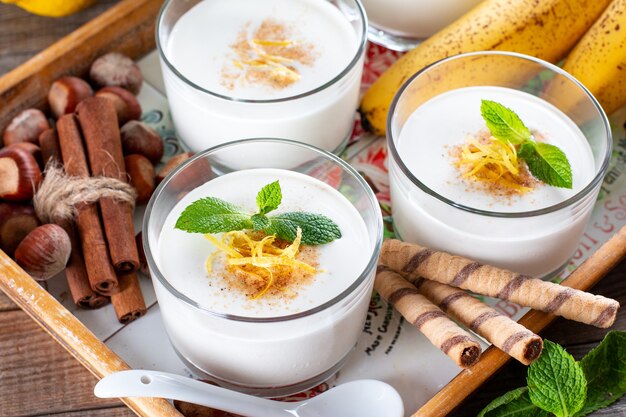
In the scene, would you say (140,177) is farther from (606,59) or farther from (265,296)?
(606,59)

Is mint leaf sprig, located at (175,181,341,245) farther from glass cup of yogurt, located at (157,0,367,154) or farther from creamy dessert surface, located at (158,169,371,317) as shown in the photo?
glass cup of yogurt, located at (157,0,367,154)

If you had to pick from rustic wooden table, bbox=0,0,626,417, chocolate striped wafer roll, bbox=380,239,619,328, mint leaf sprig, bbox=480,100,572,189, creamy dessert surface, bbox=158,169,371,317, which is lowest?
rustic wooden table, bbox=0,0,626,417

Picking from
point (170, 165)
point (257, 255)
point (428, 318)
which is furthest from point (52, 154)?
point (428, 318)

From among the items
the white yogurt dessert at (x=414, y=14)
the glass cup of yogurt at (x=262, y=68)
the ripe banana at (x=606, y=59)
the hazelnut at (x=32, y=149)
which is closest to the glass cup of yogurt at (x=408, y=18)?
the white yogurt dessert at (x=414, y=14)

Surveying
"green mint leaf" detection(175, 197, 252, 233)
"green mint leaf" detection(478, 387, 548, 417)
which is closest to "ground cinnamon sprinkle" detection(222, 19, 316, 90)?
"green mint leaf" detection(175, 197, 252, 233)

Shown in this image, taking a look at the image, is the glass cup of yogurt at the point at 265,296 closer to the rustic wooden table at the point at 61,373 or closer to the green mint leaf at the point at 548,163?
the rustic wooden table at the point at 61,373

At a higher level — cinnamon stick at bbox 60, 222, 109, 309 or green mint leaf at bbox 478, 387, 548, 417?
green mint leaf at bbox 478, 387, 548, 417

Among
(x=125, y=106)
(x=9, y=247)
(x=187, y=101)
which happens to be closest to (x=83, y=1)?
(x=125, y=106)
